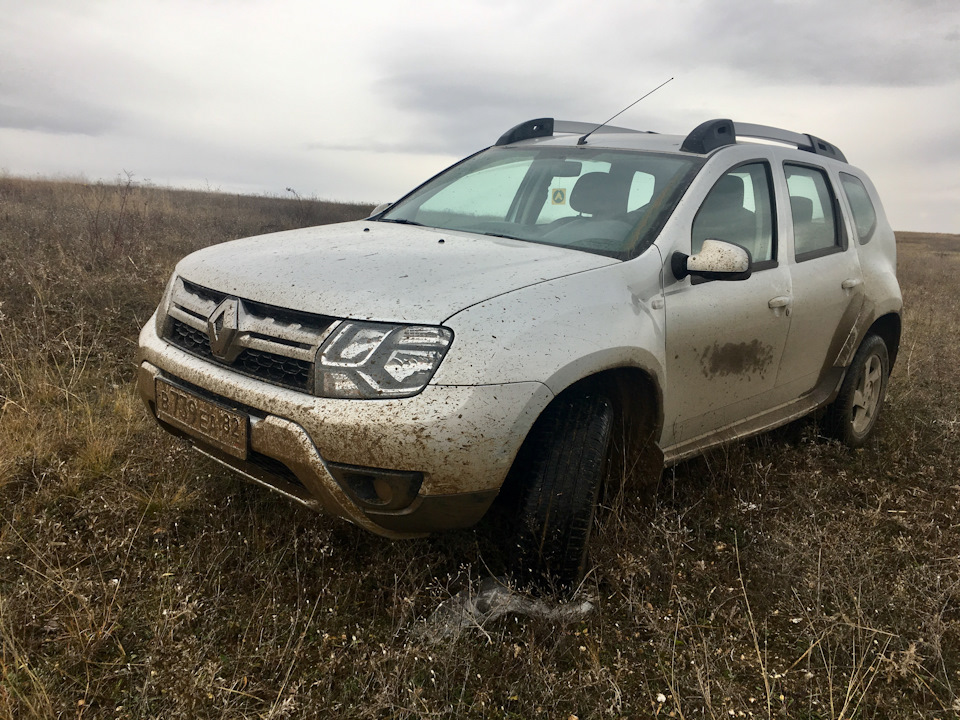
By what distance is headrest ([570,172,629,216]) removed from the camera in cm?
303

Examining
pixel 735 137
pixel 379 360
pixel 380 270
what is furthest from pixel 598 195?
pixel 379 360

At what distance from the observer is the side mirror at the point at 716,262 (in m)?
2.59

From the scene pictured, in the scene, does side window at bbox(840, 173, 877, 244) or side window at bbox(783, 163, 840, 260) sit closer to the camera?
side window at bbox(783, 163, 840, 260)

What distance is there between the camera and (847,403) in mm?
4207

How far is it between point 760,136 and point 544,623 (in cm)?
263

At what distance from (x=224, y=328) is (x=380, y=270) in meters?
0.52

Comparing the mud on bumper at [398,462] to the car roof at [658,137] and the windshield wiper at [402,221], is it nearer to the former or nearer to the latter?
the windshield wiper at [402,221]

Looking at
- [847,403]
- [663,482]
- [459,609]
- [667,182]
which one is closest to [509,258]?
[667,182]

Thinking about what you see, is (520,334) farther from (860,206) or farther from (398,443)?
(860,206)

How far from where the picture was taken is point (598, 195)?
3168 millimetres

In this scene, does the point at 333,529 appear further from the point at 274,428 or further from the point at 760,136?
the point at 760,136

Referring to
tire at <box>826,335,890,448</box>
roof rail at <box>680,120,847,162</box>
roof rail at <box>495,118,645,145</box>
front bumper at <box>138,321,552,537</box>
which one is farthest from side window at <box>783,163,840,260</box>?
front bumper at <box>138,321,552,537</box>

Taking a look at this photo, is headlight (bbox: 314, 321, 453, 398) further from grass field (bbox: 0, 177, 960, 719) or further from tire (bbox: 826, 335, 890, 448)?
tire (bbox: 826, 335, 890, 448)

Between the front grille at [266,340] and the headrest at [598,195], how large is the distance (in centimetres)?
140
